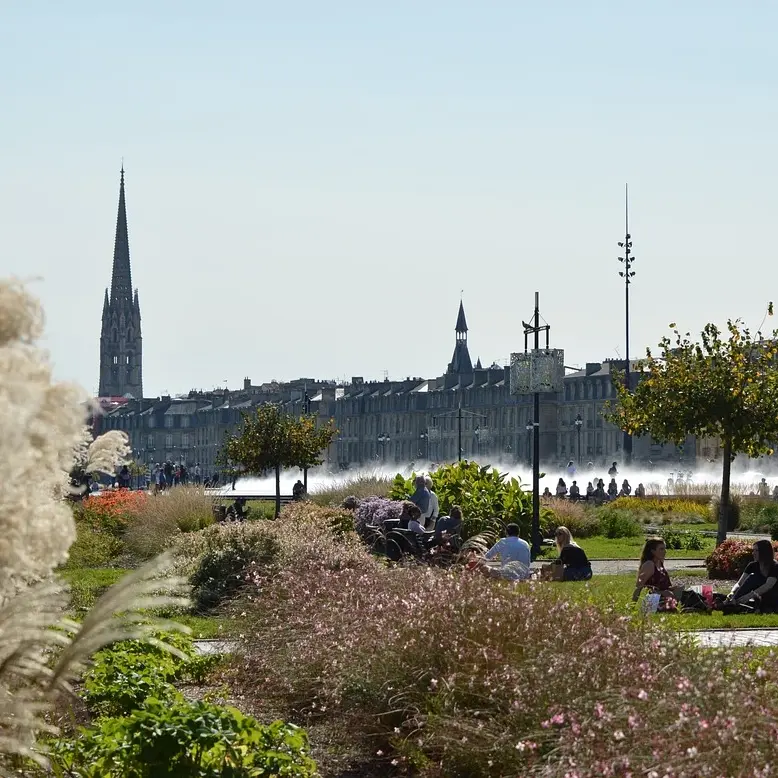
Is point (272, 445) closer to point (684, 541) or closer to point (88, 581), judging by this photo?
point (684, 541)

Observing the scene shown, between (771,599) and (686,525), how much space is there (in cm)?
2149

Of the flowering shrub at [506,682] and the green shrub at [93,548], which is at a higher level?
the flowering shrub at [506,682]

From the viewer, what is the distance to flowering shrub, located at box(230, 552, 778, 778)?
18.3ft

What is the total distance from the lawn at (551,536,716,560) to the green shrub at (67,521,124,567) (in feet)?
24.6

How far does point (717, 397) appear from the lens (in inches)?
992

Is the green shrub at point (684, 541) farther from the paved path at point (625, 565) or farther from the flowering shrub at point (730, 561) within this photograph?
the flowering shrub at point (730, 561)

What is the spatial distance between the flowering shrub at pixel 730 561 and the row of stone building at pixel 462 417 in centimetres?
10147

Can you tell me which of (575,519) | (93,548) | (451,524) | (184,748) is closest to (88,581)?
(93,548)

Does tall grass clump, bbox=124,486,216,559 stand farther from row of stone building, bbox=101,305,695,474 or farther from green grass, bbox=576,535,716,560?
row of stone building, bbox=101,305,695,474

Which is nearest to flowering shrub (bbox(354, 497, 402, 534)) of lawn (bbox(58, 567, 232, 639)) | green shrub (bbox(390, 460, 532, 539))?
green shrub (bbox(390, 460, 532, 539))

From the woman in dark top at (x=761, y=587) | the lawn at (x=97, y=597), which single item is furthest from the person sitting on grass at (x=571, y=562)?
the lawn at (x=97, y=597)

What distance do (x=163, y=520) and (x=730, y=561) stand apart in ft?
29.1

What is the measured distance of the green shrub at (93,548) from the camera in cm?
2211

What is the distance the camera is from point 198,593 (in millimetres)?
15977
